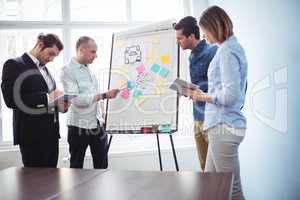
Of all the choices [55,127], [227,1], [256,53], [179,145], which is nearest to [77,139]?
[55,127]

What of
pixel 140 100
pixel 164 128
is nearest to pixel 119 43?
pixel 140 100

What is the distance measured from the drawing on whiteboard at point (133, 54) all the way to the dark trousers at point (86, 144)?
0.63 meters

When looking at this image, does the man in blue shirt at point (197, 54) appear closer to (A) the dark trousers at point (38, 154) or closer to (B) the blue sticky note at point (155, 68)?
(B) the blue sticky note at point (155, 68)

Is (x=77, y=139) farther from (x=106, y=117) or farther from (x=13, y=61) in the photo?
(x=13, y=61)

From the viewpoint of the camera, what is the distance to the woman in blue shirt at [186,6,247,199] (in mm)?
1633

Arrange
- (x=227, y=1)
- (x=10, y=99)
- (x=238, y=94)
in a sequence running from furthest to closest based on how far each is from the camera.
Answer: (x=227, y=1), (x=10, y=99), (x=238, y=94)

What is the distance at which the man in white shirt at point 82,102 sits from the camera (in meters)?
2.46

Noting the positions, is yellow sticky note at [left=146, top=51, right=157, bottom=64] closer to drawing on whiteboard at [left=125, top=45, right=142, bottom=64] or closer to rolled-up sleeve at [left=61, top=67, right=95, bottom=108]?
drawing on whiteboard at [left=125, top=45, right=142, bottom=64]

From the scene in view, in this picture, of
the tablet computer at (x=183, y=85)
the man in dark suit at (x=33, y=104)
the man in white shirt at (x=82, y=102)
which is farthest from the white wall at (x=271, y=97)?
the man in dark suit at (x=33, y=104)

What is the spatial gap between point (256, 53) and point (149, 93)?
90 centimetres

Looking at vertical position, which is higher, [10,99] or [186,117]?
[10,99]

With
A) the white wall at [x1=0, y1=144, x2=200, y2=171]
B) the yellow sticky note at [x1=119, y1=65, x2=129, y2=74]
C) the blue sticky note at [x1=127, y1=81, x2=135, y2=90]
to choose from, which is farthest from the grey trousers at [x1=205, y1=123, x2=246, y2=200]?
the white wall at [x1=0, y1=144, x2=200, y2=171]

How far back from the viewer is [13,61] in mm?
2158

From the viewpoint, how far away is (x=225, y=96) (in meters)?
1.64
